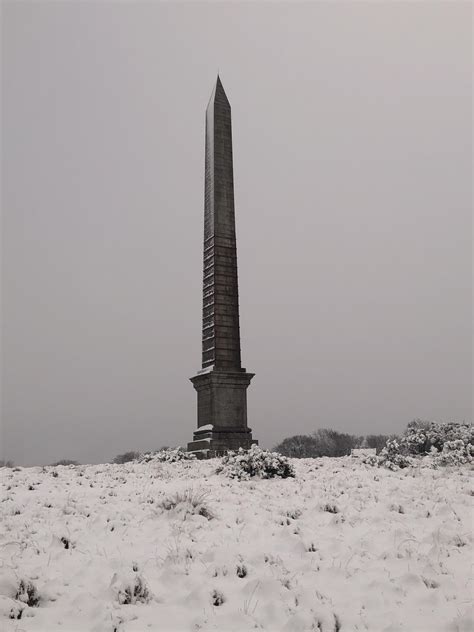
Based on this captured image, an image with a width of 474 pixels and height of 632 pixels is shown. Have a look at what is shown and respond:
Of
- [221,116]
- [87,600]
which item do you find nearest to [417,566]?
[87,600]

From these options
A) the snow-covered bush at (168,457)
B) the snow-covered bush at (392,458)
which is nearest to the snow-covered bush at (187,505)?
the snow-covered bush at (392,458)

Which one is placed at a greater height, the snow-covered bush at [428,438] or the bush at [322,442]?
the snow-covered bush at [428,438]

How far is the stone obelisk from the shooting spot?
19328 millimetres

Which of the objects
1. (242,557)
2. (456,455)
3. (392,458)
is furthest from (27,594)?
(456,455)

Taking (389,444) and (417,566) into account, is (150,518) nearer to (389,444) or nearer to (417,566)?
(417,566)

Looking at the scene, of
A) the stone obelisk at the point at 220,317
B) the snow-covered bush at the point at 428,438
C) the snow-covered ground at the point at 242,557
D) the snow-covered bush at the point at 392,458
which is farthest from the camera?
the stone obelisk at the point at 220,317

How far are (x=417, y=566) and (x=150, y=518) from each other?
4.22m

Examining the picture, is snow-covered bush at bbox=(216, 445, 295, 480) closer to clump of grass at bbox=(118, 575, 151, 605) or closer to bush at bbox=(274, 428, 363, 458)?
clump of grass at bbox=(118, 575, 151, 605)

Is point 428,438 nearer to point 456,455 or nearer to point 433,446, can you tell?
point 433,446

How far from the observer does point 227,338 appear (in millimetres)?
20641

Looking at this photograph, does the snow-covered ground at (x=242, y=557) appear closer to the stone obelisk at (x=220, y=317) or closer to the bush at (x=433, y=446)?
the bush at (x=433, y=446)

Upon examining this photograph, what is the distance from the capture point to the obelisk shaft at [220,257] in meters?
20.6

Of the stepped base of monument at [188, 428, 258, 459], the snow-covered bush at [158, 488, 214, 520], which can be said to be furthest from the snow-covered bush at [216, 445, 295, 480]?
the stepped base of monument at [188, 428, 258, 459]

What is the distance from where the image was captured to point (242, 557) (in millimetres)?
6746
